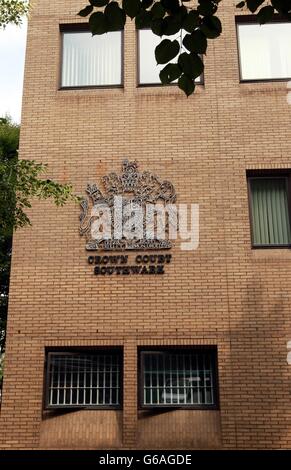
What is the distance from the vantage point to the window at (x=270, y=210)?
11266 mm

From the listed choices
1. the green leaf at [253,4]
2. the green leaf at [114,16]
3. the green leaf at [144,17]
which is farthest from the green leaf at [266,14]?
the green leaf at [114,16]

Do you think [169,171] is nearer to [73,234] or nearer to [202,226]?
[202,226]

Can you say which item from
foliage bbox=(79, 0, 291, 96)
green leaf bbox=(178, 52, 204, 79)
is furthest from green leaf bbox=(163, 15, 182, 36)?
green leaf bbox=(178, 52, 204, 79)

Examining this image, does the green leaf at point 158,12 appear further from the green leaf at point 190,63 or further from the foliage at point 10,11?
the foliage at point 10,11

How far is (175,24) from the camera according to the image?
4402 mm

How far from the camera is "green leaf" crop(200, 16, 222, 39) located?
4.32 meters

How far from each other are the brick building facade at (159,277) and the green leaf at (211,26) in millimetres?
6814

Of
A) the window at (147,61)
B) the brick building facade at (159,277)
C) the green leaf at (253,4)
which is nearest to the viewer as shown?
the green leaf at (253,4)

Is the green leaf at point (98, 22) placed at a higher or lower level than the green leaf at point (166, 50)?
higher

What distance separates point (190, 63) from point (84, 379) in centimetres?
735

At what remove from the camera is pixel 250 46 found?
1270 cm

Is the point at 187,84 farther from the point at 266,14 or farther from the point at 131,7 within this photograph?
the point at 266,14

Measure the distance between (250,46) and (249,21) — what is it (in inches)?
23.7

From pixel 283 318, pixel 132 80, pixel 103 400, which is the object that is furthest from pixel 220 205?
pixel 103 400
